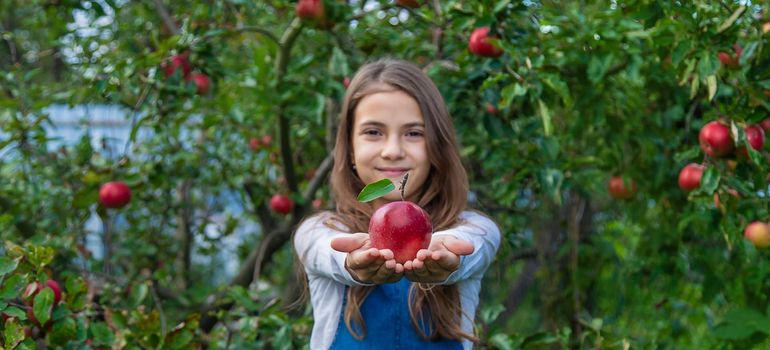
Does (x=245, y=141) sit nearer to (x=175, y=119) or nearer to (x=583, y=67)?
Result: (x=175, y=119)

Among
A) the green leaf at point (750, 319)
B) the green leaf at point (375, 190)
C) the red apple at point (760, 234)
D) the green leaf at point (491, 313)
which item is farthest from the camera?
the green leaf at point (750, 319)

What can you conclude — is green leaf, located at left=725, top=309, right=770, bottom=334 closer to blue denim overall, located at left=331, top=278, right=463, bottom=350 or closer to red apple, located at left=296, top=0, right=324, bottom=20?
blue denim overall, located at left=331, top=278, right=463, bottom=350

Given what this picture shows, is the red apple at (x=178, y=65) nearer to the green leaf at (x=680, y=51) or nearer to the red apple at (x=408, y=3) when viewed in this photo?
the red apple at (x=408, y=3)

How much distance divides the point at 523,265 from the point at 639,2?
2.76 meters

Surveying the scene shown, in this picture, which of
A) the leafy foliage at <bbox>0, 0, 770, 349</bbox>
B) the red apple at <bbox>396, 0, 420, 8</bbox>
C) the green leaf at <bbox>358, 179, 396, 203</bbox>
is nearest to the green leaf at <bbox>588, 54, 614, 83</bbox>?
the leafy foliage at <bbox>0, 0, 770, 349</bbox>

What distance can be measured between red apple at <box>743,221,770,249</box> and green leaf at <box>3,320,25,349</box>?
1763 mm

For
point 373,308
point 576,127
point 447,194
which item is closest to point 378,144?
point 447,194

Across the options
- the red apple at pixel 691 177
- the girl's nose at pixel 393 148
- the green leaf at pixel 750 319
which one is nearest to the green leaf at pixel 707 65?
the red apple at pixel 691 177

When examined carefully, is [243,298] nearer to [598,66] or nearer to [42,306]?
[42,306]

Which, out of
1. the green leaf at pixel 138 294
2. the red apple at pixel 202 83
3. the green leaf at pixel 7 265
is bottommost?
the green leaf at pixel 138 294

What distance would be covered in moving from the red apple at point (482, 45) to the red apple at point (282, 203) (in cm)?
98

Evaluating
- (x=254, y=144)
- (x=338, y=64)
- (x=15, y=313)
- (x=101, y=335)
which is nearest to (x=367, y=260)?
(x=15, y=313)

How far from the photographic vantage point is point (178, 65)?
261cm

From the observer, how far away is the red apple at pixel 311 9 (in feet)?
8.05
